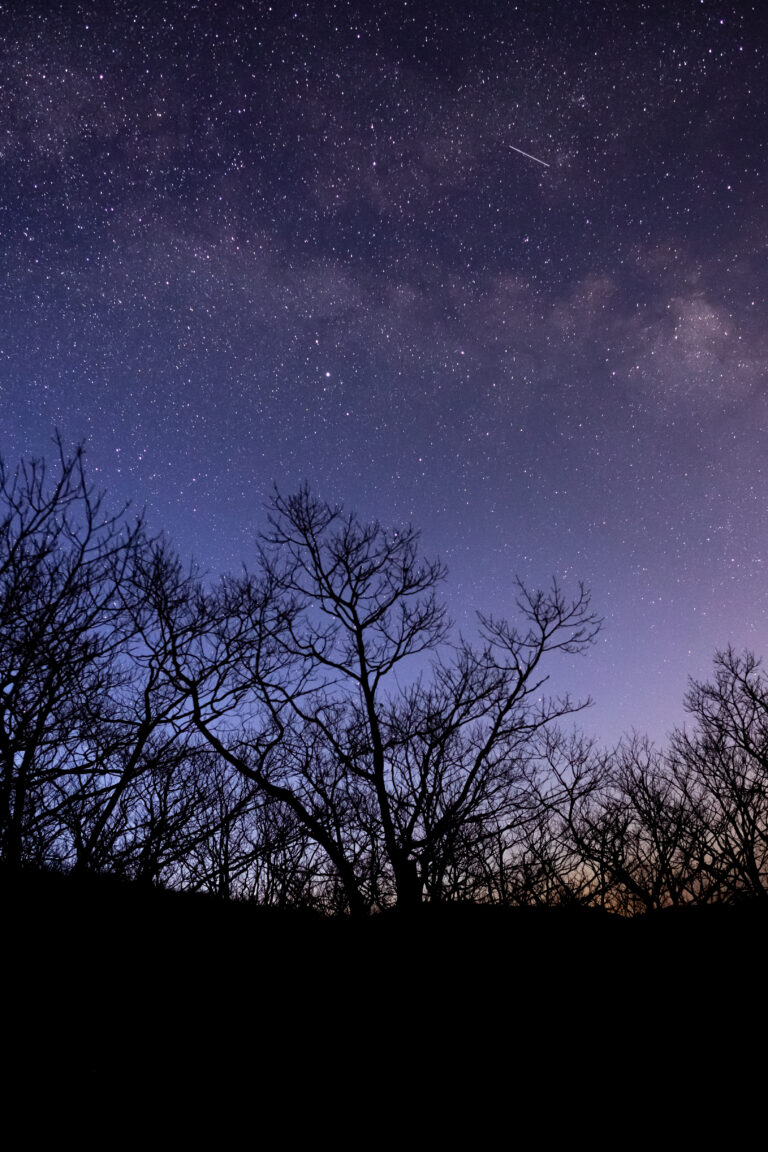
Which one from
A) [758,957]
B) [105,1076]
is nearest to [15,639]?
[105,1076]

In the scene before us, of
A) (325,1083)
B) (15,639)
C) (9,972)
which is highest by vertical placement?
(15,639)

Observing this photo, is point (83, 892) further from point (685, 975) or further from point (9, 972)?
point (685, 975)

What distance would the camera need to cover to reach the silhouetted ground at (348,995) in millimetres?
4039

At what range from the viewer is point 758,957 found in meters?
5.16

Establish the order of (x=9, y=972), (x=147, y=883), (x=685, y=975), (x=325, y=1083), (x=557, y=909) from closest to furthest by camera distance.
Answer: (x=325, y=1083), (x=9, y=972), (x=685, y=975), (x=147, y=883), (x=557, y=909)

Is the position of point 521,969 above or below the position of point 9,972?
below

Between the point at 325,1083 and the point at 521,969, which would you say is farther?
the point at 521,969

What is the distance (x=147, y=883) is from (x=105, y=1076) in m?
3.04

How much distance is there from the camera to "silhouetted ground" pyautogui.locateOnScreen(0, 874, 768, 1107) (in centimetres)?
404

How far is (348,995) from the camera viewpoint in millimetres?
5285

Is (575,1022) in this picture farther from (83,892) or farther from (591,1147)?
(83,892)

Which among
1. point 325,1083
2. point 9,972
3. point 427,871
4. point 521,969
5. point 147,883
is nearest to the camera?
point 325,1083

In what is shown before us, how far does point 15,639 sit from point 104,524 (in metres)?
1.47

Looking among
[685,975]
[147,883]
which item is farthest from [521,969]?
[147,883]
